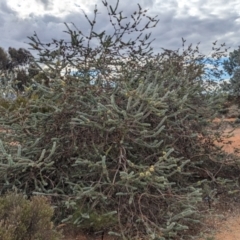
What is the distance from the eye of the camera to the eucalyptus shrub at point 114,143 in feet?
14.5

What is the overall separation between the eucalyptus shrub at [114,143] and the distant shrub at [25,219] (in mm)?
990

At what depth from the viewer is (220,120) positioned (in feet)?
22.4

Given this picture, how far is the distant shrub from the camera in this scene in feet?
9.93

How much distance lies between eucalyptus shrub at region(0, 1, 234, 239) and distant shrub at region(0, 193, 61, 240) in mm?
990

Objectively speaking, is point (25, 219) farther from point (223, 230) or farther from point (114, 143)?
point (223, 230)

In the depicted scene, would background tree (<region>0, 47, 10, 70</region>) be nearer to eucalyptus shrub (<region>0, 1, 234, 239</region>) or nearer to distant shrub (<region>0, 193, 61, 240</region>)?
eucalyptus shrub (<region>0, 1, 234, 239</region>)

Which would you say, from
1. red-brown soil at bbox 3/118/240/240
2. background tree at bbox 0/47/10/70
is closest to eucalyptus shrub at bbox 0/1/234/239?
red-brown soil at bbox 3/118/240/240

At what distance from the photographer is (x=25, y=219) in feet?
10.4

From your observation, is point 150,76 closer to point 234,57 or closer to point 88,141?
point 88,141

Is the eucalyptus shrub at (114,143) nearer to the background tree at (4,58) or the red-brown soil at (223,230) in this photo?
the red-brown soil at (223,230)

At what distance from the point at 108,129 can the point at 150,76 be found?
5.98 feet

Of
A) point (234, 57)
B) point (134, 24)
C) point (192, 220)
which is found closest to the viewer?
point (192, 220)

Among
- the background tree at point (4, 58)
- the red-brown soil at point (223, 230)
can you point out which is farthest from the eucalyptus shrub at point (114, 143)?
the background tree at point (4, 58)

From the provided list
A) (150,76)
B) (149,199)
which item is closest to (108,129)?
(149,199)
